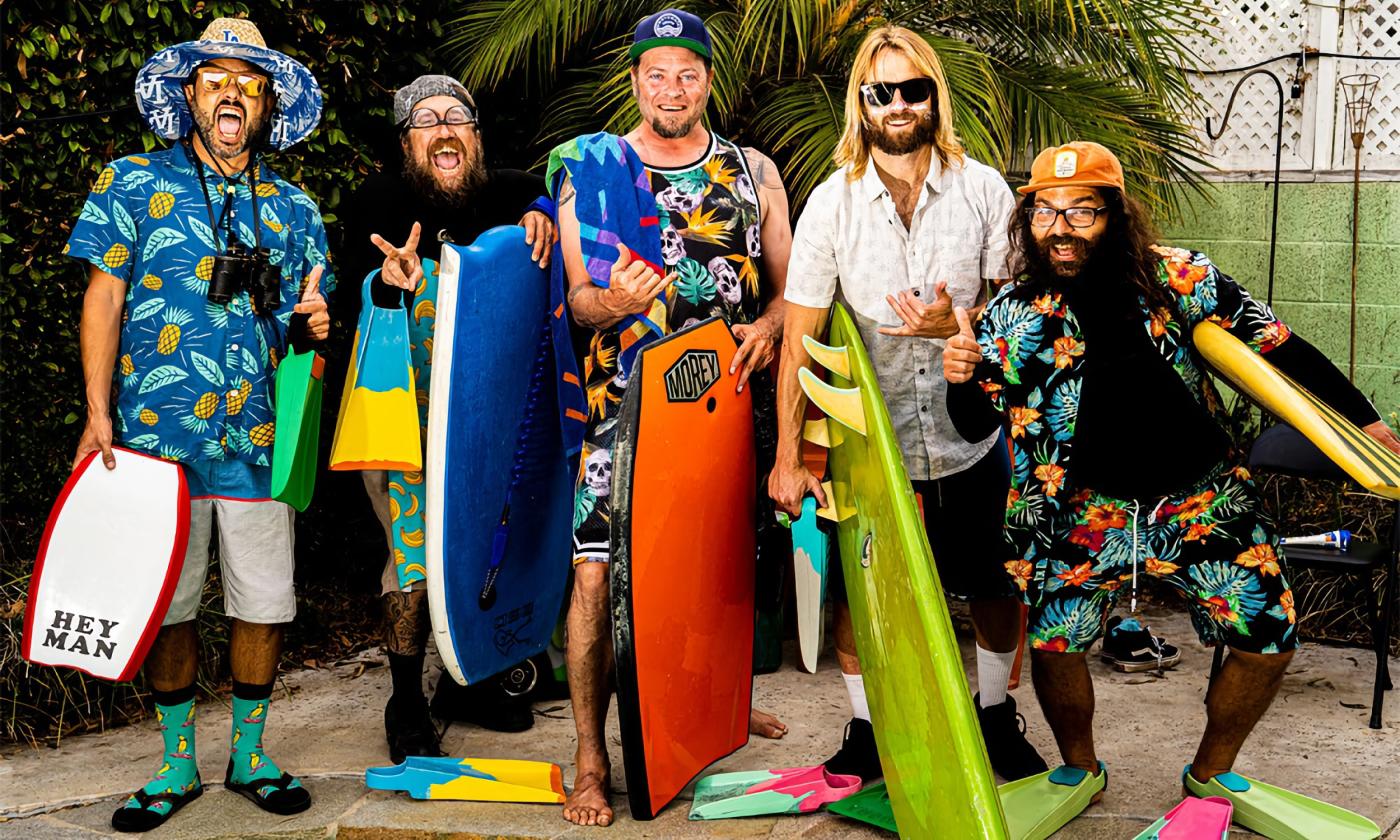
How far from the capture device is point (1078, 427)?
3.06 m

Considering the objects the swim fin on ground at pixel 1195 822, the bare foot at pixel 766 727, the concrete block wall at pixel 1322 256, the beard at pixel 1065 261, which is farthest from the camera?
the concrete block wall at pixel 1322 256

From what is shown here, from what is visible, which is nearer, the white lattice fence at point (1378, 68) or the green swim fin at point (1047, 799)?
the green swim fin at point (1047, 799)

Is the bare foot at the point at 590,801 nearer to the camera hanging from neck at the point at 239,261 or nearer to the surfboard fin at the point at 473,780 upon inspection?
the surfboard fin at the point at 473,780

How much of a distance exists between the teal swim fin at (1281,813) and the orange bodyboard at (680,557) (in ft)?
3.80

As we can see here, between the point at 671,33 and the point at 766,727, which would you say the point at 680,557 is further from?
the point at 671,33

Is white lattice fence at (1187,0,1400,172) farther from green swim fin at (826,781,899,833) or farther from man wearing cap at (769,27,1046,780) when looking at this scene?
green swim fin at (826,781,899,833)

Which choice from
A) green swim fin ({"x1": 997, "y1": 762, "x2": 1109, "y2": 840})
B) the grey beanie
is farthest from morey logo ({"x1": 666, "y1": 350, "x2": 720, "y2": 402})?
green swim fin ({"x1": 997, "y1": 762, "x2": 1109, "y2": 840})

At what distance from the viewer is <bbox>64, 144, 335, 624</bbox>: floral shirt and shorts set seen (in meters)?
3.33

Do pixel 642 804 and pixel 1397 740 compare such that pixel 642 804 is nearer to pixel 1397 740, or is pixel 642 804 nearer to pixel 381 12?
pixel 1397 740

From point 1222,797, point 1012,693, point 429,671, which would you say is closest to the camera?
point 1222,797

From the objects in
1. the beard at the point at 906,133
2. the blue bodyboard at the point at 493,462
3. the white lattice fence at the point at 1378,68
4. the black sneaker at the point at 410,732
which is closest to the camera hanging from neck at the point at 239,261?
the blue bodyboard at the point at 493,462

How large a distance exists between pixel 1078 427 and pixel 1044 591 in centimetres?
38

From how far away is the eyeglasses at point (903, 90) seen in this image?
3.22 meters

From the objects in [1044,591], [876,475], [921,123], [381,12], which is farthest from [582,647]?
[381,12]
